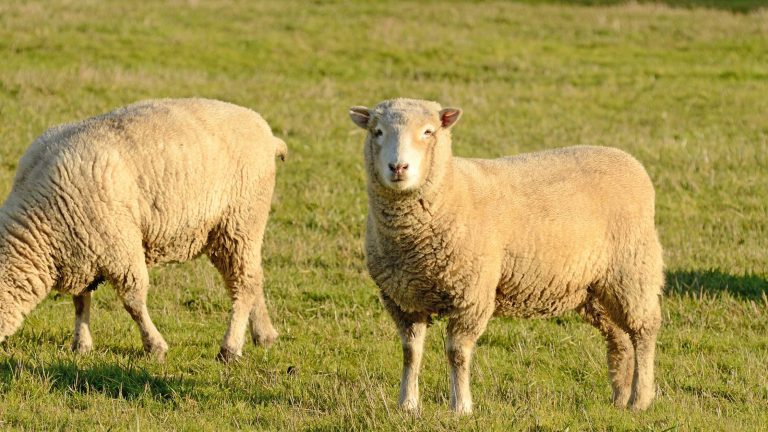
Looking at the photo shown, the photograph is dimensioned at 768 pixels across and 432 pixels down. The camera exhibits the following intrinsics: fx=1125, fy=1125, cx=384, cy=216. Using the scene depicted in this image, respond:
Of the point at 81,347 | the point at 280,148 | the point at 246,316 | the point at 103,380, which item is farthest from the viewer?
the point at 280,148

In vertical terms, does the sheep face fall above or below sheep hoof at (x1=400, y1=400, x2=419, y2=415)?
above

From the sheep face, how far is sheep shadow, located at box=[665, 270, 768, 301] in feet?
13.4

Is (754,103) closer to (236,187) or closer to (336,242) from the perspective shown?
(336,242)

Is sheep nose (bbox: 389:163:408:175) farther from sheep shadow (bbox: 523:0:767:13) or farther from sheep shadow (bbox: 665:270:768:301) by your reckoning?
sheep shadow (bbox: 523:0:767:13)

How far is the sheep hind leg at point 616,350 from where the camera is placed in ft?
24.2

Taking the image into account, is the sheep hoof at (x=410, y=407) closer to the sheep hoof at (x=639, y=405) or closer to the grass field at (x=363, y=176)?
the grass field at (x=363, y=176)

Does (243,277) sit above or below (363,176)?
above

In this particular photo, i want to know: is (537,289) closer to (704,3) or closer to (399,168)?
(399,168)

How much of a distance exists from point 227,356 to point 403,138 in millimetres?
2472

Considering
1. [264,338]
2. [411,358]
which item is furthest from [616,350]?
[264,338]

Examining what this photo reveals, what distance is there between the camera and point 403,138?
632 centimetres

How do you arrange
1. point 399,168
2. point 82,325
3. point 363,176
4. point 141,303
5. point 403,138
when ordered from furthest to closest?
point 363,176
point 82,325
point 141,303
point 403,138
point 399,168

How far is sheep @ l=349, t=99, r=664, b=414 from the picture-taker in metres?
6.52

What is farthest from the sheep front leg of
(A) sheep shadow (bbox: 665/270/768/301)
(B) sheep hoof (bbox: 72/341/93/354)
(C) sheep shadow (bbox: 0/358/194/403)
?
(A) sheep shadow (bbox: 665/270/768/301)
